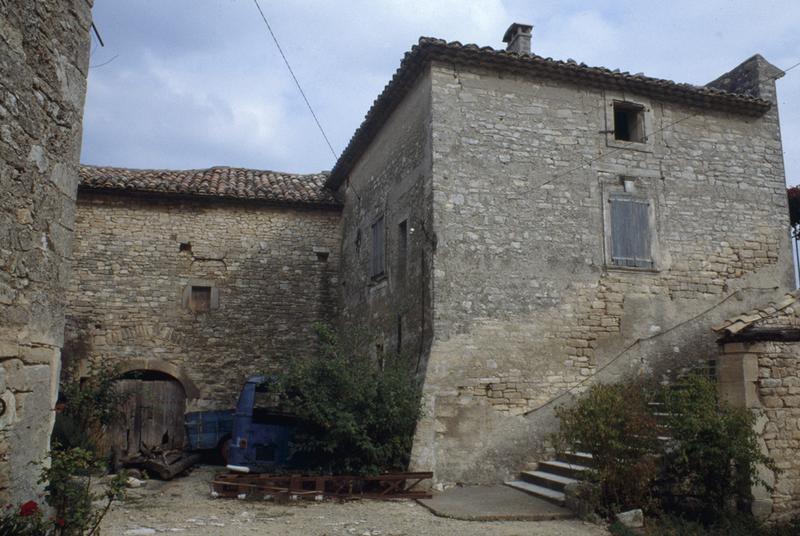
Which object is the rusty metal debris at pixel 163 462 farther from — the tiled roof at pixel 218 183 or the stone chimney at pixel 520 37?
the stone chimney at pixel 520 37

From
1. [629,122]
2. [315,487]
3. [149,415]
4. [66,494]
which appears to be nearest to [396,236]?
[629,122]

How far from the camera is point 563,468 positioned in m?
8.98

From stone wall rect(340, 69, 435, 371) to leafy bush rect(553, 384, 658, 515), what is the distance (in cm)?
270

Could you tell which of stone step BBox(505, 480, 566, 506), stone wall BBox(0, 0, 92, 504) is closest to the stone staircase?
stone step BBox(505, 480, 566, 506)

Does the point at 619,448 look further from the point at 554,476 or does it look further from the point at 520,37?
the point at 520,37

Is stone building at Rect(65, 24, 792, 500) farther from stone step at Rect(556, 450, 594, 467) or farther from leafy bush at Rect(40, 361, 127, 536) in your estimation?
leafy bush at Rect(40, 361, 127, 536)

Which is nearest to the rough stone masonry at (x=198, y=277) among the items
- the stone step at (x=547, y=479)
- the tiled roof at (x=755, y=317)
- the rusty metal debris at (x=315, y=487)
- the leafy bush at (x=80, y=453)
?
the leafy bush at (x=80, y=453)

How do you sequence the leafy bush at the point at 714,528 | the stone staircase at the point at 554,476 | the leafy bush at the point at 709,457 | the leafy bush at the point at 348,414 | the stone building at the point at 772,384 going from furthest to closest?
1. the leafy bush at the point at 348,414
2. the stone staircase at the point at 554,476
3. the stone building at the point at 772,384
4. the leafy bush at the point at 709,457
5. the leafy bush at the point at 714,528

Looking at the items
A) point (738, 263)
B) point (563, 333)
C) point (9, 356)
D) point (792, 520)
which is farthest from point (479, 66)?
point (9, 356)

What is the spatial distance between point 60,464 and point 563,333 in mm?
7559

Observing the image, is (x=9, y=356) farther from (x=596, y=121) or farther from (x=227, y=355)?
(x=227, y=355)

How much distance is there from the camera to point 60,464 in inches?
174

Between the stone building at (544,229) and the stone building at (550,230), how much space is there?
25 mm

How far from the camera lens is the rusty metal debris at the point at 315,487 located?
27.6ft
